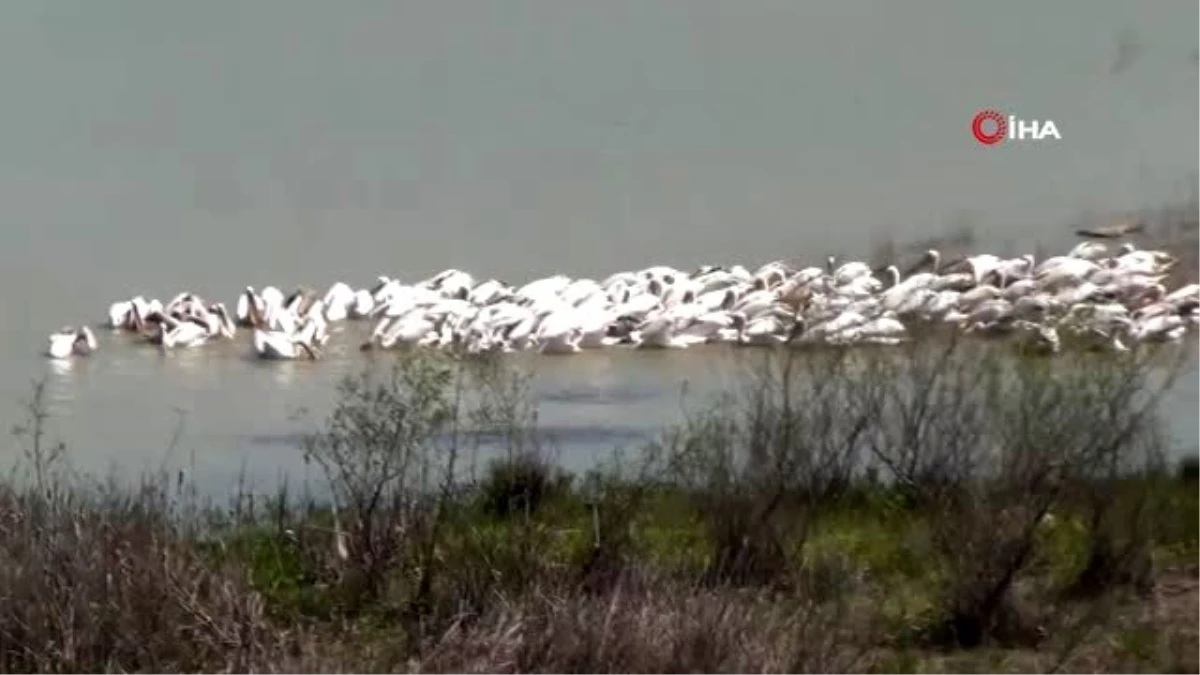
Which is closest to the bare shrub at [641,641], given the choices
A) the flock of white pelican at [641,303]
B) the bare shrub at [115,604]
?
the bare shrub at [115,604]

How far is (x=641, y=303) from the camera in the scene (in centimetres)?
1295

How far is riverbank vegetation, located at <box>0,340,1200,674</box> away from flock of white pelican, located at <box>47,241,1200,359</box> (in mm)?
1515

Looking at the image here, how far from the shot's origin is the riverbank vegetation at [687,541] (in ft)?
25.4

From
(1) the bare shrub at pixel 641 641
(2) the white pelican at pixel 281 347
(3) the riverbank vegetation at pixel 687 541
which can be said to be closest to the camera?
(1) the bare shrub at pixel 641 641

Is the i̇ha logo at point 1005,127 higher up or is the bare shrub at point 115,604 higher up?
the i̇ha logo at point 1005,127

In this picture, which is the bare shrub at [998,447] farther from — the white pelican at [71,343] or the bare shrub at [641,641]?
the white pelican at [71,343]

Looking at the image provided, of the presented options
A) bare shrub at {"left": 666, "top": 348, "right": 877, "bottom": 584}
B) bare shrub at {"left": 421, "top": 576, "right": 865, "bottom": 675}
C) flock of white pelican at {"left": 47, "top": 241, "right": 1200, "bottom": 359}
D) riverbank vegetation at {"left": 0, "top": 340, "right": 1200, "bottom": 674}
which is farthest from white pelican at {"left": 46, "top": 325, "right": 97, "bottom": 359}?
bare shrub at {"left": 421, "top": 576, "right": 865, "bottom": 675}

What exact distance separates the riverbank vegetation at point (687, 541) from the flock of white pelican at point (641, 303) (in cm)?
151

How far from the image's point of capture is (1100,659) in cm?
831

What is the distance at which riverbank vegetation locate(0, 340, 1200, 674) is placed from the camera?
25.4ft

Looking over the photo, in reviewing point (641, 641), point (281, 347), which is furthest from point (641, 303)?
point (641, 641)

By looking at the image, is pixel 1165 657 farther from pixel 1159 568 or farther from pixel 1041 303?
pixel 1041 303

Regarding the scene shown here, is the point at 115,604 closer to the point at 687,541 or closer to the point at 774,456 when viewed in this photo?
the point at 687,541

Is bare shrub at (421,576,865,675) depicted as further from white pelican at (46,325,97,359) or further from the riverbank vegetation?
white pelican at (46,325,97,359)
